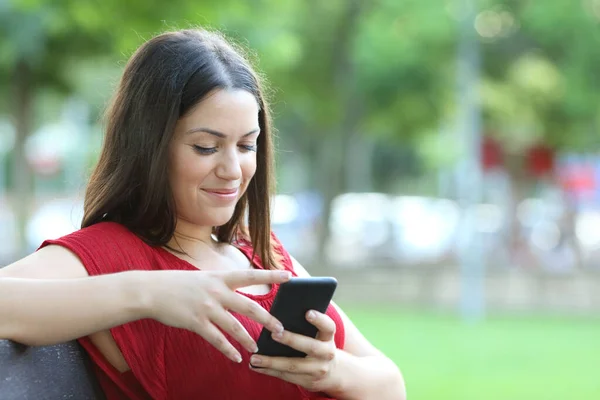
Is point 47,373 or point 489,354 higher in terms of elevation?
point 47,373

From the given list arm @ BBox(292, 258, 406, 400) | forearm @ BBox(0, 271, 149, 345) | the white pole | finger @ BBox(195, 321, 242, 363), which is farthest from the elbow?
the white pole

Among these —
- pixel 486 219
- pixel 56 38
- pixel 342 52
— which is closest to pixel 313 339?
pixel 56 38

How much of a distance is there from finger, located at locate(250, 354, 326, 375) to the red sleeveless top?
188mm

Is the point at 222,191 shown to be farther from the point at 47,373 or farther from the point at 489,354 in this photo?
the point at 489,354

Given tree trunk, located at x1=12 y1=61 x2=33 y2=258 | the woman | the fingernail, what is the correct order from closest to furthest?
the woman < the fingernail < tree trunk, located at x1=12 y1=61 x2=33 y2=258

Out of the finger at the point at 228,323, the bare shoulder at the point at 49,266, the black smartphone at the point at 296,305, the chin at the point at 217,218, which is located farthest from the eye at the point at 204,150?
the finger at the point at 228,323

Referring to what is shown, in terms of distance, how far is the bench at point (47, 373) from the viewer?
2062mm

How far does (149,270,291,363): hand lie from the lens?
208cm

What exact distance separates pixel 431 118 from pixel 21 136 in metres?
8.55

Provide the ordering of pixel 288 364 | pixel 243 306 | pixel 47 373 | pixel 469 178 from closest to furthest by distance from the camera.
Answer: pixel 243 306, pixel 47 373, pixel 288 364, pixel 469 178

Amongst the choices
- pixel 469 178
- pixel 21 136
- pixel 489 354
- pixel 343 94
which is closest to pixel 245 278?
pixel 489 354

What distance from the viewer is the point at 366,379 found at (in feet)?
8.74

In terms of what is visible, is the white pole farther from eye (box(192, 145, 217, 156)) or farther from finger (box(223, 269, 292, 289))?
finger (box(223, 269, 292, 289))

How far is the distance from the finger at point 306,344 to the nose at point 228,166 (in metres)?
0.47
